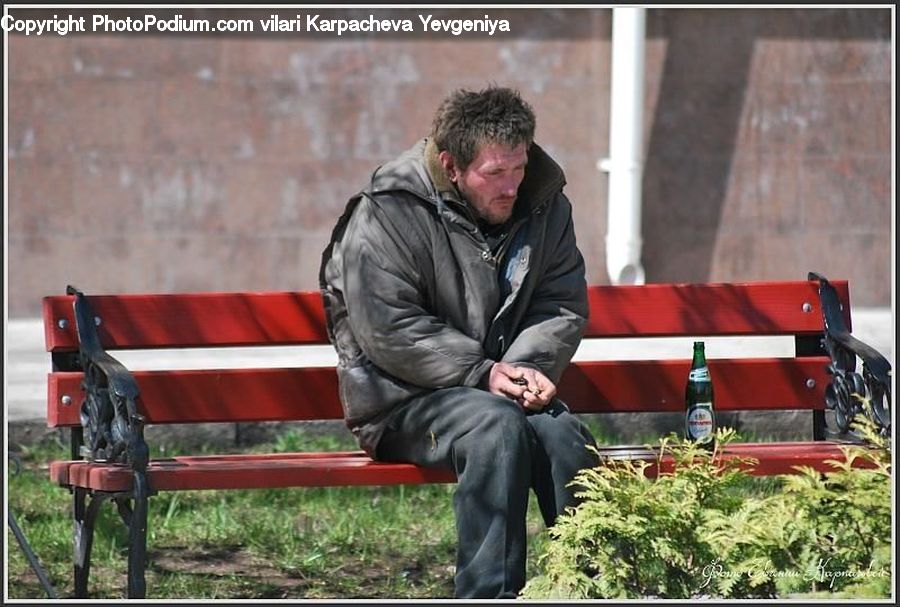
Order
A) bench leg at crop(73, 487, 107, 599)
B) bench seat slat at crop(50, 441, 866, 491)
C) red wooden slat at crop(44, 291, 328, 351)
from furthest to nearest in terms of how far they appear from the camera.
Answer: red wooden slat at crop(44, 291, 328, 351), bench leg at crop(73, 487, 107, 599), bench seat slat at crop(50, 441, 866, 491)

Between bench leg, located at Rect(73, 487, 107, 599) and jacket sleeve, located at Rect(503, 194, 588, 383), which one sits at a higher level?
A: jacket sleeve, located at Rect(503, 194, 588, 383)

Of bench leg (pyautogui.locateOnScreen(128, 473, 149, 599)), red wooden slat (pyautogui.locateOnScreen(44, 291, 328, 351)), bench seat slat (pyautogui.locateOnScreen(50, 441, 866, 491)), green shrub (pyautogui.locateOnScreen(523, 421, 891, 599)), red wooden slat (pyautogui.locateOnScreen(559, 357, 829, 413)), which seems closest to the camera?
green shrub (pyautogui.locateOnScreen(523, 421, 891, 599))

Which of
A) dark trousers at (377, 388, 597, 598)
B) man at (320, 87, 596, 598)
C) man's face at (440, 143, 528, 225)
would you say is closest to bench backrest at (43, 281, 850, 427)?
man at (320, 87, 596, 598)

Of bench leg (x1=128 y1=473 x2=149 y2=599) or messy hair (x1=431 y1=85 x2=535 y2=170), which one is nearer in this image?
bench leg (x1=128 y1=473 x2=149 y2=599)

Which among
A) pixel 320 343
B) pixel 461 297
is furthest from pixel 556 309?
pixel 320 343

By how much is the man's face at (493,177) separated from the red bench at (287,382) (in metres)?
0.71

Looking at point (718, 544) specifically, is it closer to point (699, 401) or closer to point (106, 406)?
point (699, 401)

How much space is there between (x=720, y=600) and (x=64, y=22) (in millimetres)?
7036

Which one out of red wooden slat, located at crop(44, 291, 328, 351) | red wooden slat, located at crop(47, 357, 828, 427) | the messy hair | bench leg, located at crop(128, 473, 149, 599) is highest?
the messy hair

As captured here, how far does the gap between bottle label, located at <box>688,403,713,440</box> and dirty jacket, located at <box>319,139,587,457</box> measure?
50 centimetres

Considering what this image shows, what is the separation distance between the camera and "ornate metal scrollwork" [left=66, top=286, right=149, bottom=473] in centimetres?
427

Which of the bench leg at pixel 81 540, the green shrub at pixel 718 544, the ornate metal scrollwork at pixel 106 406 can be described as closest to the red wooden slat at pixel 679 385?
the green shrub at pixel 718 544

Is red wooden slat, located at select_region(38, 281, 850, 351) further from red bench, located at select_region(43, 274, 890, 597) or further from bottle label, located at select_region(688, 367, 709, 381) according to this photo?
bottle label, located at select_region(688, 367, 709, 381)

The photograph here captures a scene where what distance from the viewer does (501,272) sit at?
4574 mm
